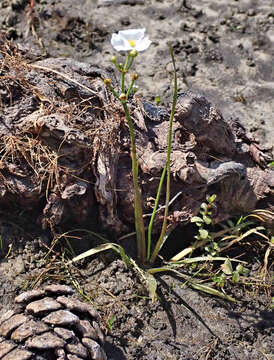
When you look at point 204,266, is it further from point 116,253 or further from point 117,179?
point 117,179

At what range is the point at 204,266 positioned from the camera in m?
2.43

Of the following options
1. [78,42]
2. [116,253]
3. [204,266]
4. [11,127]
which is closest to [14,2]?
[78,42]

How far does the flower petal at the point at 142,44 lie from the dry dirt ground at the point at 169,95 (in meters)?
1.06

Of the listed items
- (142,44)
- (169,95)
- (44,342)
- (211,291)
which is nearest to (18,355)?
(44,342)

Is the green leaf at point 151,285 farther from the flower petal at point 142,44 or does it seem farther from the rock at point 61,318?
the flower petal at point 142,44

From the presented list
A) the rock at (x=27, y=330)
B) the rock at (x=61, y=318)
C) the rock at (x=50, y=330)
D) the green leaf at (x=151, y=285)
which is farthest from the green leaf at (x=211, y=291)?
the rock at (x=27, y=330)

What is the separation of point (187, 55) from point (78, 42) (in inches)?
34.4

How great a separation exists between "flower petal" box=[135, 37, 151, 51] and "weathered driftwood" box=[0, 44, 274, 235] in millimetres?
480

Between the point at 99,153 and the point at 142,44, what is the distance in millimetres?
617

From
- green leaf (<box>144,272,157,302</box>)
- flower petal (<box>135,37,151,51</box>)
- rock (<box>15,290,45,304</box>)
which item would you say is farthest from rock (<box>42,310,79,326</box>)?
flower petal (<box>135,37,151,51</box>)

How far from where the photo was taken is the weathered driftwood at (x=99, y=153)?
2316 mm

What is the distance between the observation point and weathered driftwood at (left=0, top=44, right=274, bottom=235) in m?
2.32

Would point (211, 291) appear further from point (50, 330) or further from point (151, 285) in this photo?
point (50, 330)

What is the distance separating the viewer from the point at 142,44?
196 cm
